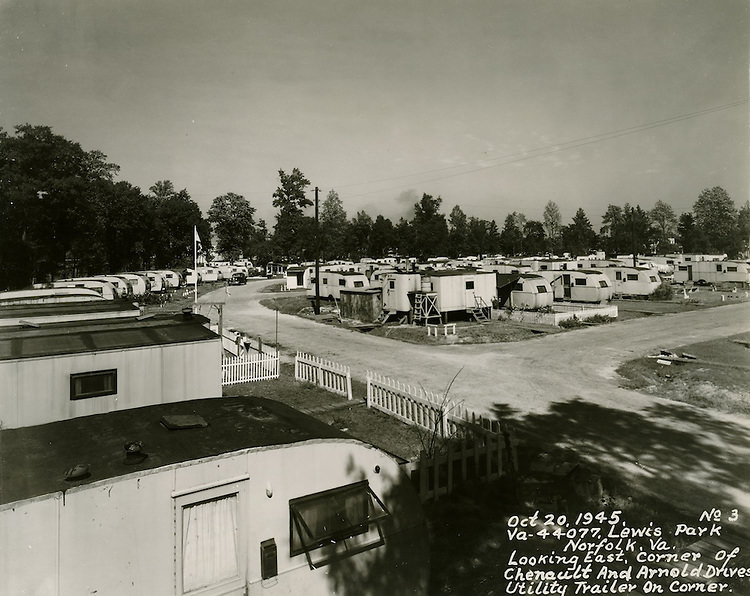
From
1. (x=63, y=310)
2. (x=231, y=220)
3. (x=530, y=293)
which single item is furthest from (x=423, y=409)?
(x=231, y=220)

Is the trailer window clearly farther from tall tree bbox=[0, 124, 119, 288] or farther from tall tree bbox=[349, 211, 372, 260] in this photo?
tall tree bbox=[349, 211, 372, 260]

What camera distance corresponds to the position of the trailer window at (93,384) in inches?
356

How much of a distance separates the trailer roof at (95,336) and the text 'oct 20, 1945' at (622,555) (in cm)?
766

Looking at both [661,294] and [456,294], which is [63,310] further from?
[661,294]

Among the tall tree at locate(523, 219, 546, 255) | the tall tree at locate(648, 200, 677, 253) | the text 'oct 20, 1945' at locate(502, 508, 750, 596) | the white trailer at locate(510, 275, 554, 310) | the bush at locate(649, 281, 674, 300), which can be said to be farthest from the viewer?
the tall tree at locate(648, 200, 677, 253)

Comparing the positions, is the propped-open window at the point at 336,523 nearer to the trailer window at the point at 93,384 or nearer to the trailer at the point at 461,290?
the trailer window at the point at 93,384

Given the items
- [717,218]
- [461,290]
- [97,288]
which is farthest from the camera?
[717,218]

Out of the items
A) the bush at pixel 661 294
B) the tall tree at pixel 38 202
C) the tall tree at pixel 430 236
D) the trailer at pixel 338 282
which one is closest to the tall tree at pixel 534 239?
the tall tree at pixel 430 236

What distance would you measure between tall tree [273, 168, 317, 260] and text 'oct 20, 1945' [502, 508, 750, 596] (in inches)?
3102

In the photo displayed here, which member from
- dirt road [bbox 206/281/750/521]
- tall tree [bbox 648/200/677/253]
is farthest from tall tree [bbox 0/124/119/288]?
tall tree [bbox 648/200/677/253]

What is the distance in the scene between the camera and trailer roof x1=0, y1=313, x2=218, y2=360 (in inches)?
361

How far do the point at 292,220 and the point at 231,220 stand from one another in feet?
67.3

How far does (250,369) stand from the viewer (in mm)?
17156

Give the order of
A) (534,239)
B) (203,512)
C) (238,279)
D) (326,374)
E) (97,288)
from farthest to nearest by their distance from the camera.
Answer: (534,239) < (238,279) < (97,288) < (326,374) < (203,512)
